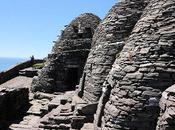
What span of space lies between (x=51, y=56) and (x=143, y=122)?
603 inches

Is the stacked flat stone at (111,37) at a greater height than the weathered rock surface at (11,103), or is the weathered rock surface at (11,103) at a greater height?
the stacked flat stone at (111,37)

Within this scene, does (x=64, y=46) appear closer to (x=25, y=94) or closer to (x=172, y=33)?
(x=25, y=94)

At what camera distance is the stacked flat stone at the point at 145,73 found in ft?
34.6

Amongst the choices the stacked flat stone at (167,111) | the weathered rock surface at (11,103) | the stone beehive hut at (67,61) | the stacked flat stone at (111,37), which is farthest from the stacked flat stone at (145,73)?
the stone beehive hut at (67,61)

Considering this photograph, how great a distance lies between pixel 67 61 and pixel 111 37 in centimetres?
914

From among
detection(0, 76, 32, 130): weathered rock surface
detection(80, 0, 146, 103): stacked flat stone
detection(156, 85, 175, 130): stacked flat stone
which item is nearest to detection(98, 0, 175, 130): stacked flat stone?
detection(156, 85, 175, 130): stacked flat stone

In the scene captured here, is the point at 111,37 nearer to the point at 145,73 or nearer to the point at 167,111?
the point at 145,73

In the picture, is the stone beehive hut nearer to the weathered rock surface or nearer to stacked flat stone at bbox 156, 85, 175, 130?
the weathered rock surface

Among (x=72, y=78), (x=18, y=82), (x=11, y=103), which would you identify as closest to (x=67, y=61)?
(x=72, y=78)

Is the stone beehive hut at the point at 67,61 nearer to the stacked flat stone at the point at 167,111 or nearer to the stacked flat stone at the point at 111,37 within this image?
the stacked flat stone at the point at 111,37

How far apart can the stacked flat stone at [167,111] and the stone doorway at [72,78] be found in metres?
14.8

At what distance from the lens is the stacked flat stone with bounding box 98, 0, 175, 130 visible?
1055 centimetres

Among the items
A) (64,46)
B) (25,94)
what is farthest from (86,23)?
(25,94)

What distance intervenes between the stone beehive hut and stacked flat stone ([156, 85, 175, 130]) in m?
14.3
